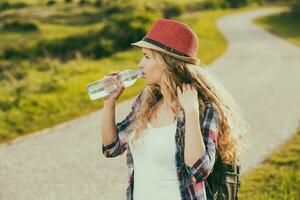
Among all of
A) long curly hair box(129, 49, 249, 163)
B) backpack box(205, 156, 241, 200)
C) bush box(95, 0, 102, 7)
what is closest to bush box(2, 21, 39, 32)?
bush box(95, 0, 102, 7)

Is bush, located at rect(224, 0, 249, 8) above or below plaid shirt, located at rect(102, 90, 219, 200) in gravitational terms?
below

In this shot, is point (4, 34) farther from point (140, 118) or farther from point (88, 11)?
point (140, 118)

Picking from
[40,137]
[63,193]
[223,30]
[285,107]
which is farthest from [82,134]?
[223,30]

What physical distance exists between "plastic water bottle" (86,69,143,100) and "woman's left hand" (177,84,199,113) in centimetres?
33

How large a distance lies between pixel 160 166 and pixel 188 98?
1.69 ft

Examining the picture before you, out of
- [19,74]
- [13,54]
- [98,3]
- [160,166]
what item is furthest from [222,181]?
[98,3]

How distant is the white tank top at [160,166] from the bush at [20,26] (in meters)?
39.0

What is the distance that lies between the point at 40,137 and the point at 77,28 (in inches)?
1219

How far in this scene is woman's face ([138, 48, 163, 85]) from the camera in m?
3.78

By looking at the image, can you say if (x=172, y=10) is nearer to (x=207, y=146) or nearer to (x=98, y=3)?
(x=98, y=3)

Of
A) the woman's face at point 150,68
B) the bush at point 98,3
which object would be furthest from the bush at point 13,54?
the woman's face at point 150,68

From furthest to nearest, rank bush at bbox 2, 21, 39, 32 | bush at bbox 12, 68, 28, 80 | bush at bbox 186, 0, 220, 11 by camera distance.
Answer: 1. bush at bbox 186, 0, 220, 11
2. bush at bbox 2, 21, 39, 32
3. bush at bbox 12, 68, 28, 80

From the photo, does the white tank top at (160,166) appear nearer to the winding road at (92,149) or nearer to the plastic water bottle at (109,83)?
the plastic water bottle at (109,83)

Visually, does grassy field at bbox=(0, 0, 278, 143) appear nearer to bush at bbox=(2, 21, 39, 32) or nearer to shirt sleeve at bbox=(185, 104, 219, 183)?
shirt sleeve at bbox=(185, 104, 219, 183)
